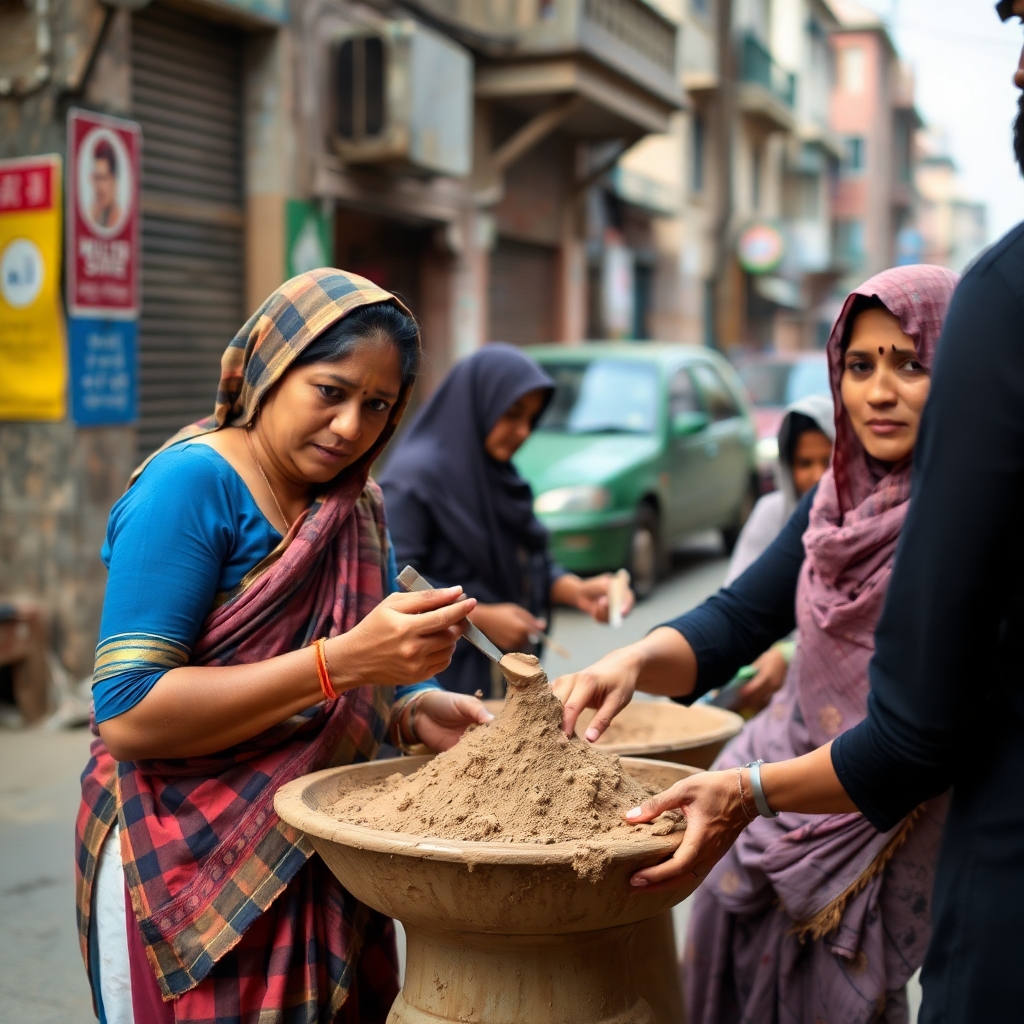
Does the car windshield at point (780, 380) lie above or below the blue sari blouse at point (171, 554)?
above

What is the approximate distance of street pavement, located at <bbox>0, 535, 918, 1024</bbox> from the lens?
3.46 meters

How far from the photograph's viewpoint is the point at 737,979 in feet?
8.54

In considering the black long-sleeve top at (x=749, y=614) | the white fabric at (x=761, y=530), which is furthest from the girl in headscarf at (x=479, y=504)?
the black long-sleeve top at (x=749, y=614)

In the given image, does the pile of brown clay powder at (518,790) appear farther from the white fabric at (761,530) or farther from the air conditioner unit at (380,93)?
the air conditioner unit at (380,93)

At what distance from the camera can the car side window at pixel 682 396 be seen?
9305 mm

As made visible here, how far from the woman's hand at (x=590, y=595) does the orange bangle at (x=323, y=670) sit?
1.67 meters

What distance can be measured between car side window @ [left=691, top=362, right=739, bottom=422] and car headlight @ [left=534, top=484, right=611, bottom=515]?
2.32 metres

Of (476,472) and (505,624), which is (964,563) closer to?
(505,624)

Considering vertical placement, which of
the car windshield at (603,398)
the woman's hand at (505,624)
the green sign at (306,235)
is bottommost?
the woman's hand at (505,624)

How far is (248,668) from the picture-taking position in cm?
192

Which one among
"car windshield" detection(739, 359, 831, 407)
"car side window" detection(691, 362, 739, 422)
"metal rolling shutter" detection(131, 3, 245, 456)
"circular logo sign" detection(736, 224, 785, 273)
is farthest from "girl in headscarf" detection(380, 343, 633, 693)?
"circular logo sign" detection(736, 224, 785, 273)

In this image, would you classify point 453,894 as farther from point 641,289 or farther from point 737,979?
point 641,289

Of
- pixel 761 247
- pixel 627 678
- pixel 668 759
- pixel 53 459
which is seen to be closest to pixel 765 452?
pixel 53 459

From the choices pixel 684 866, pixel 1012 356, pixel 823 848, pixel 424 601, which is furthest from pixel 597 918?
pixel 1012 356
